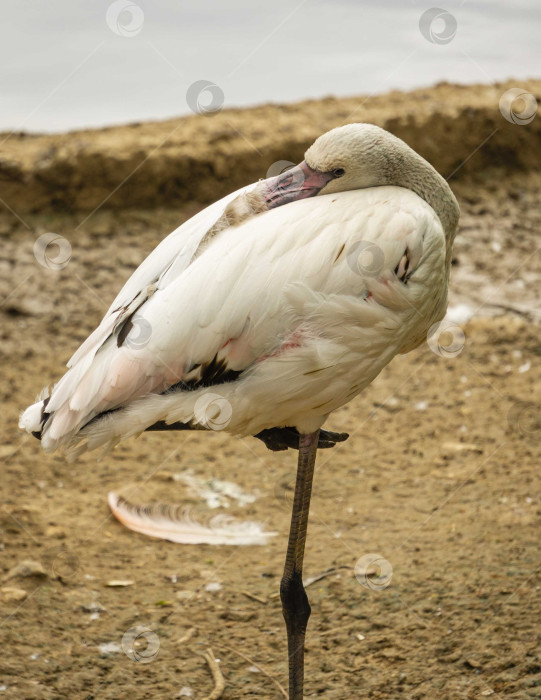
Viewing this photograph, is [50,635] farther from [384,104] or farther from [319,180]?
A: [384,104]

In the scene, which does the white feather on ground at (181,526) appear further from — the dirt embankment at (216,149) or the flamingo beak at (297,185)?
the dirt embankment at (216,149)

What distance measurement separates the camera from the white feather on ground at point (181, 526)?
12.2ft

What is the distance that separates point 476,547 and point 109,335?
1.67 metres

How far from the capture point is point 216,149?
A: 19.2 feet

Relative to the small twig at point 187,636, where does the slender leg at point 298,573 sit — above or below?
above

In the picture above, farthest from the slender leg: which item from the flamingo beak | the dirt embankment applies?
the dirt embankment

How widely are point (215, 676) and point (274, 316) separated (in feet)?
4.00

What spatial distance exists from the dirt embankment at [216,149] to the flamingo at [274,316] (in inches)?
130

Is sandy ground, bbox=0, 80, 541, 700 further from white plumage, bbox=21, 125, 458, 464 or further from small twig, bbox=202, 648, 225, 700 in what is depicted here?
white plumage, bbox=21, 125, 458, 464

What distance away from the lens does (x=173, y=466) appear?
4219mm

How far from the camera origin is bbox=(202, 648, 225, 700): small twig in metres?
2.88

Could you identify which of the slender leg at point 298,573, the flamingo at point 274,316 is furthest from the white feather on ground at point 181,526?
the flamingo at point 274,316

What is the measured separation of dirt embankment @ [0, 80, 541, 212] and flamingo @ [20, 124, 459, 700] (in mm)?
3312

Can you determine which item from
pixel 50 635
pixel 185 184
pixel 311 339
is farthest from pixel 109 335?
pixel 185 184
